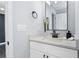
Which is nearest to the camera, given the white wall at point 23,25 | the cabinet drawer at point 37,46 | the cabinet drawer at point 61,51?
the cabinet drawer at point 61,51

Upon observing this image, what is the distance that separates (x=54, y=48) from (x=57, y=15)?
885 mm

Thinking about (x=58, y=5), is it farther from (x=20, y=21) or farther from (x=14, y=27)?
(x=14, y=27)

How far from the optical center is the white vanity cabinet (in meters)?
1.38

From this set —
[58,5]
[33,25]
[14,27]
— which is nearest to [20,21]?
[14,27]

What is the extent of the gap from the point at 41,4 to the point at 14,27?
92 cm

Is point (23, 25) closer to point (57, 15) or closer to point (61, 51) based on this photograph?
point (57, 15)

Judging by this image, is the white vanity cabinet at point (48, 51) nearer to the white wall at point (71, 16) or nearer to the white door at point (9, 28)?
the white door at point (9, 28)

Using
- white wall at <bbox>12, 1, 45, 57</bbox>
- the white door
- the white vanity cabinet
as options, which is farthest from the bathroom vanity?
the white door

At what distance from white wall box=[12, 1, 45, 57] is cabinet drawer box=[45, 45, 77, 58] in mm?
577

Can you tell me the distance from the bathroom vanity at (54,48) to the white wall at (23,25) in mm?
160

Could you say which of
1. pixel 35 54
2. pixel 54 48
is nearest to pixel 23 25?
pixel 35 54

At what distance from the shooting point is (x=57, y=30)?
2.28m

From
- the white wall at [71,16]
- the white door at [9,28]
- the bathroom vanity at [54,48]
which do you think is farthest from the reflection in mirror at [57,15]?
the white door at [9,28]

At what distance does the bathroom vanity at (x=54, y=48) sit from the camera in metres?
1.35
